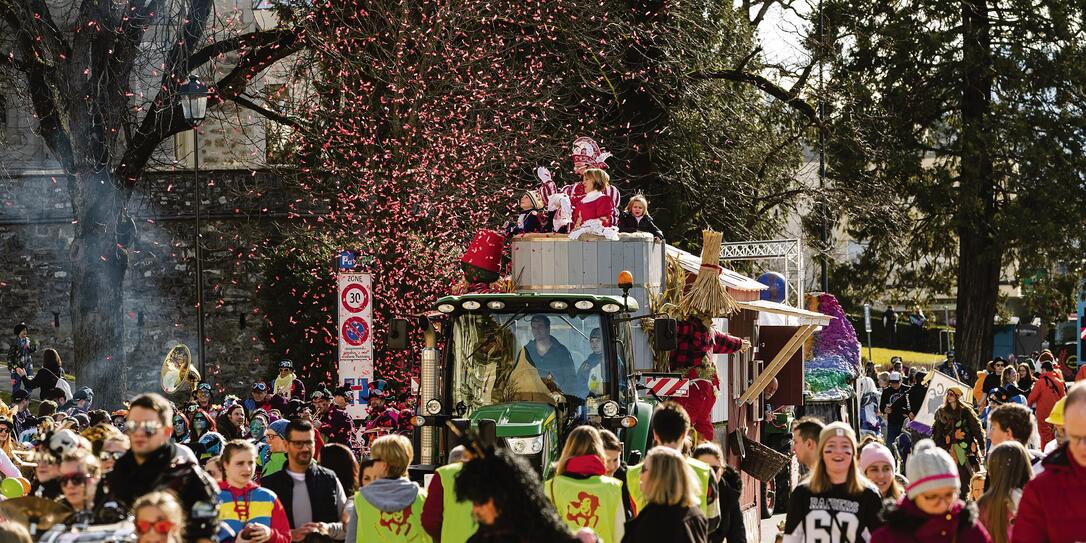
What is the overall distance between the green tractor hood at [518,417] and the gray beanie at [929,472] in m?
4.87

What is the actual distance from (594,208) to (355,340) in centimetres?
317

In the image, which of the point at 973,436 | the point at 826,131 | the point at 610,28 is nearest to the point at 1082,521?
the point at 973,436

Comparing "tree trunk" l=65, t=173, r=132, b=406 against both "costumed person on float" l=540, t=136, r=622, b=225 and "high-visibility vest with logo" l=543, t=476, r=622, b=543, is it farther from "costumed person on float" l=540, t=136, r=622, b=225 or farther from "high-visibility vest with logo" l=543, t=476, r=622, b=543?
"high-visibility vest with logo" l=543, t=476, r=622, b=543

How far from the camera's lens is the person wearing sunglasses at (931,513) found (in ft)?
19.7

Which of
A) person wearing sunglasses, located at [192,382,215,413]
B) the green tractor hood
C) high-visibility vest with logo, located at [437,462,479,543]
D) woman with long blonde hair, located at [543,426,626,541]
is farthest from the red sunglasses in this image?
person wearing sunglasses, located at [192,382,215,413]

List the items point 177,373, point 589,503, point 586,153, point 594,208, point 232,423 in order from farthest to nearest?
point 177,373, point 232,423, point 586,153, point 594,208, point 589,503

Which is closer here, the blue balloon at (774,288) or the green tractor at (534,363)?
the green tractor at (534,363)

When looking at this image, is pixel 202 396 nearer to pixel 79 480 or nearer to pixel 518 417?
pixel 518 417

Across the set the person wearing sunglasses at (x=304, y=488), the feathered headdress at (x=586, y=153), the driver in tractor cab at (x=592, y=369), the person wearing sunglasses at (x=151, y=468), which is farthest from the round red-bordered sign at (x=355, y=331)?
the person wearing sunglasses at (x=151, y=468)

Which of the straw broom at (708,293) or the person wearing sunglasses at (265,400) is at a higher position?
the straw broom at (708,293)

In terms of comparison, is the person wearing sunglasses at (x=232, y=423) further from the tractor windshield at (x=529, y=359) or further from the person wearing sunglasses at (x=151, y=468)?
the person wearing sunglasses at (x=151, y=468)

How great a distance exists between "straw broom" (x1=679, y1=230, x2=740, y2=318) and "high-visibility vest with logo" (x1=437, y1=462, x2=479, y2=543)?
7.08 meters

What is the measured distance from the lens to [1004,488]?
7.36m

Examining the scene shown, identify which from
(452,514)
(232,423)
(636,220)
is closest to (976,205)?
(636,220)
